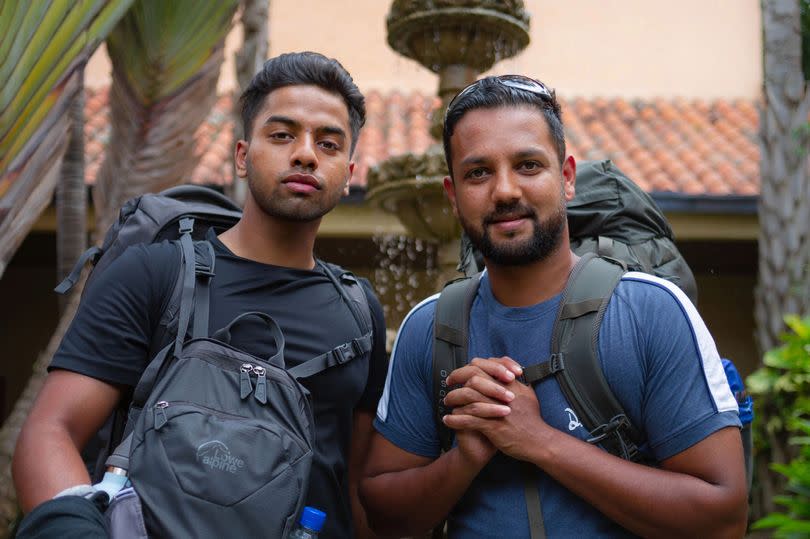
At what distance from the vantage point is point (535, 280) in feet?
7.06

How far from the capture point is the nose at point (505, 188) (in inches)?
83.0

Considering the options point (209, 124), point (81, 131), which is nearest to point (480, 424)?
point (81, 131)

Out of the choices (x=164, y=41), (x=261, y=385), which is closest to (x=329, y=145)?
(x=261, y=385)

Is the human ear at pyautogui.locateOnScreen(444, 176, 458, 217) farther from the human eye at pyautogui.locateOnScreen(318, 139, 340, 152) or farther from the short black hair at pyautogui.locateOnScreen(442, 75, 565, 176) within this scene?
the human eye at pyautogui.locateOnScreen(318, 139, 340, 152)

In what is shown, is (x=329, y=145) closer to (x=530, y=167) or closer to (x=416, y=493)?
(x=530, y=167)

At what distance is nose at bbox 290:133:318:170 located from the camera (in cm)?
234

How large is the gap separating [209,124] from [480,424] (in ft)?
27.8

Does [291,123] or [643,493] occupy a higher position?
[291,123]

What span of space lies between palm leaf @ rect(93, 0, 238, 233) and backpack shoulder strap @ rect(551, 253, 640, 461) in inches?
114

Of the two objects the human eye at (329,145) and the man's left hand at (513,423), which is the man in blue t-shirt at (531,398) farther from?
the human eye at (329,145)

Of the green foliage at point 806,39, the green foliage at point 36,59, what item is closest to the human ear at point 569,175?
the green foliage at point 36,59

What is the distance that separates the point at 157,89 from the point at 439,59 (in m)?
1.90

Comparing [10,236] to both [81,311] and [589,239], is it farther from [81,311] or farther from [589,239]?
[589,239]

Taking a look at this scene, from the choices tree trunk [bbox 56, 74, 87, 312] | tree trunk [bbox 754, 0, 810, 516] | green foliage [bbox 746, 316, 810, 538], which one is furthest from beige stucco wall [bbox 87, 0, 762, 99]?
tree trunk [bbox 56, 74, 87, 312]
